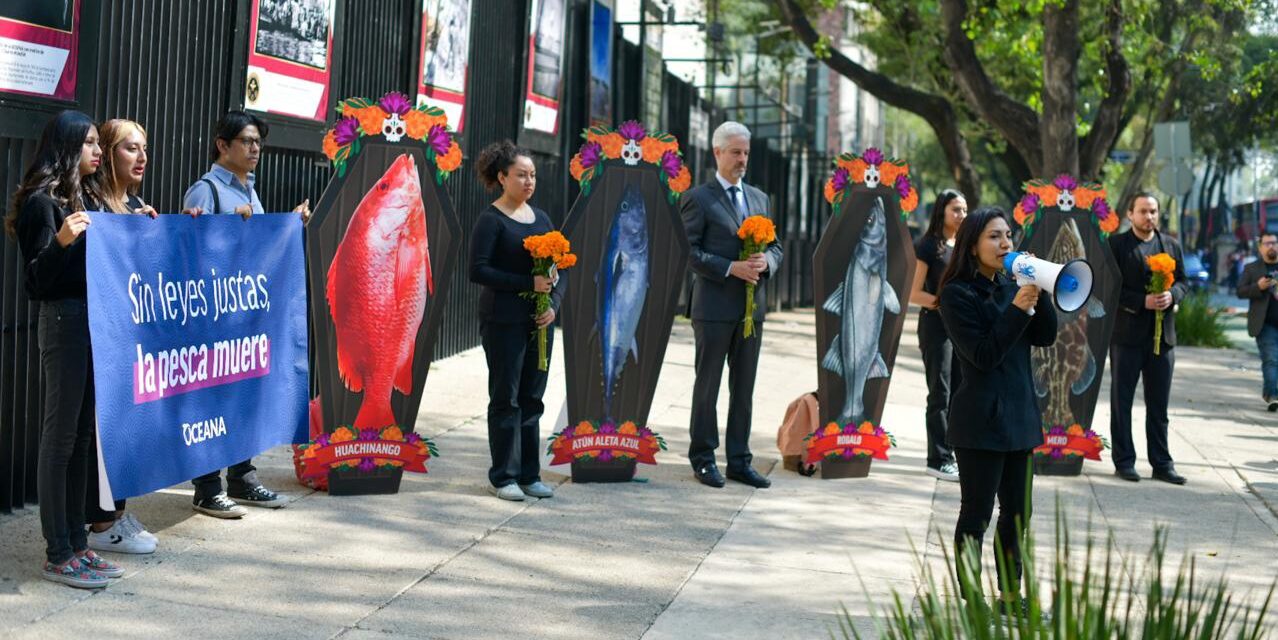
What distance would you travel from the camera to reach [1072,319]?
388 inches

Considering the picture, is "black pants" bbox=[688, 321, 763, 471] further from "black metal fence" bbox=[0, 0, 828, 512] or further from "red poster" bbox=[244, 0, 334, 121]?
"red poster" bbox=[244, 0, 334, 121]

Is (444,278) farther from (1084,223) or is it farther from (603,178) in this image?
(1084,223)

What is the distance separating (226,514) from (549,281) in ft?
6.36

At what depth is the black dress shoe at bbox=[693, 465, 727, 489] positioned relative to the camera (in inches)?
347

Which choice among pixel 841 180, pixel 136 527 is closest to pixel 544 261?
pixel 841 180

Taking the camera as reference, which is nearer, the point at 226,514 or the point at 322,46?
the point at 226,514

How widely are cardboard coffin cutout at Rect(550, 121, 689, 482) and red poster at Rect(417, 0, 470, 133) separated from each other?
490 centimetres

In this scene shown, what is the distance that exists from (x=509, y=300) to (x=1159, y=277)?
408 cm

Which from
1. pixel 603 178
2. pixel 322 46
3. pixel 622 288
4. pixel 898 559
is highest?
pixel 322 46

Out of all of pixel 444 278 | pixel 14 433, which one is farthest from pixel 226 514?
pixel 444 278

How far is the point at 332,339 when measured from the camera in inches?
308

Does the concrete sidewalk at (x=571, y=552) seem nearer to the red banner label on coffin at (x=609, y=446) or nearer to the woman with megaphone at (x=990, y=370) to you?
the red banner label on coffin at (x=609, y=446)

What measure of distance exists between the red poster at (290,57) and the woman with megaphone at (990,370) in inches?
213

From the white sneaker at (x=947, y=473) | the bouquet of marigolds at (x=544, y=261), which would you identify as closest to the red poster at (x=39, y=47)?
the bouquet of marigolds at (x=544, y=261)
